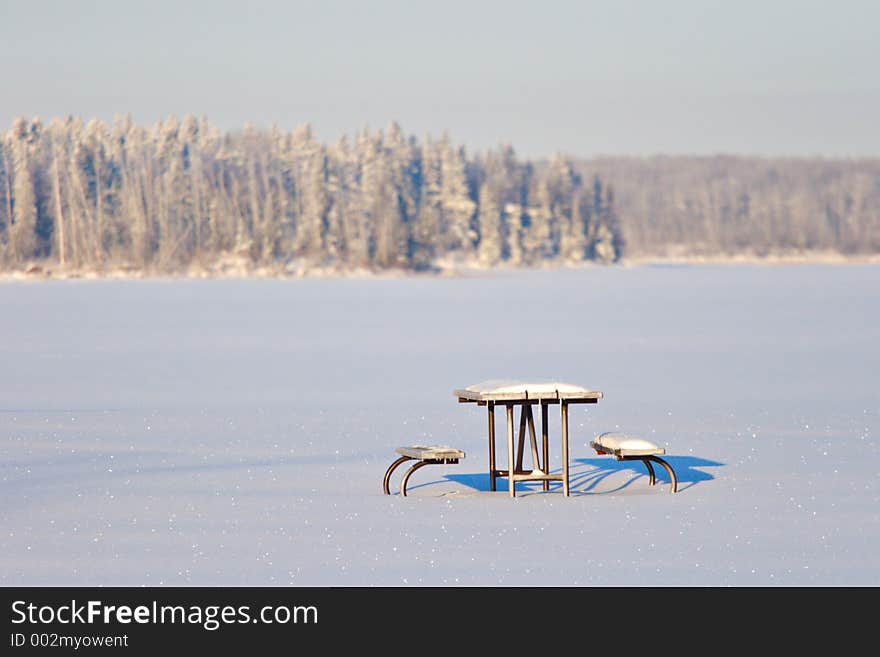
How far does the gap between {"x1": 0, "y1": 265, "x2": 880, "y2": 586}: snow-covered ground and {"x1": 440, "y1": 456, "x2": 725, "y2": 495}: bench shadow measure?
0.17 ft

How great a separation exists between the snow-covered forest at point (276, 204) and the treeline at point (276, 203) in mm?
171

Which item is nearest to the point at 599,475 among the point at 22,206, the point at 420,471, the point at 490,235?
the point at 420,471

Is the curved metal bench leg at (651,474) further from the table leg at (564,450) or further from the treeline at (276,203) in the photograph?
the treeline at (276,203)

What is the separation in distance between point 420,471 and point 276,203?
411ft

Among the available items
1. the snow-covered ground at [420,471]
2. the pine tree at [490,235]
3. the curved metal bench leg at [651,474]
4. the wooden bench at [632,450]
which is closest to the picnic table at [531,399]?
the snow-covered ground at [420,471]

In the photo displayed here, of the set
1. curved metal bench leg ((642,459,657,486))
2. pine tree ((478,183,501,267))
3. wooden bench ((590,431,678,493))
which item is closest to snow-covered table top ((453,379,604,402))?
wooden bench ((590,431,678,493))

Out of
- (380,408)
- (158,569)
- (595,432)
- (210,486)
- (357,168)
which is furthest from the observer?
(357,168)

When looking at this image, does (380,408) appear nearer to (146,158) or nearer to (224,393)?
(224,393)

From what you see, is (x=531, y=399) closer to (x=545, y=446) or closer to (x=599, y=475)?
(x=545, y=446)

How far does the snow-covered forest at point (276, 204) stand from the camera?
5202 inches

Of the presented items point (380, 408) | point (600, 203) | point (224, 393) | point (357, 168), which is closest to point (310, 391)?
point (224, 393)

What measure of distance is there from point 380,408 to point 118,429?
13.1 feet

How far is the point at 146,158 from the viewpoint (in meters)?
156

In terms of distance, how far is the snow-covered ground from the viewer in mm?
10219
